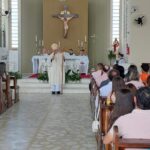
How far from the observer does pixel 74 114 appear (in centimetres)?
895

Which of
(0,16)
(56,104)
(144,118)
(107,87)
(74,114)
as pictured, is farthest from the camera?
(0,16)

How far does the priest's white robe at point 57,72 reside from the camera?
42.0 ft

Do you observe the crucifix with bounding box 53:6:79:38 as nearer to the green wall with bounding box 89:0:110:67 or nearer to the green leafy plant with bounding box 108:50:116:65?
the green wall with bounding box 89:0:110:67

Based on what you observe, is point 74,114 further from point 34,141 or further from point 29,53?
point 29,53

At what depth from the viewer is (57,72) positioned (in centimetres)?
1295

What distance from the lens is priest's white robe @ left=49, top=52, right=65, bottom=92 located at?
1281cm

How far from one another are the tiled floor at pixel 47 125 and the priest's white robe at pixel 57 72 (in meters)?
1.57

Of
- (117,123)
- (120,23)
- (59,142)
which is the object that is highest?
(120,23)

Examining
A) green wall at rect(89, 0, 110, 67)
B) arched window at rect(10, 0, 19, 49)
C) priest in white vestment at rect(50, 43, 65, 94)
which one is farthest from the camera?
arched window at rect(10, 0, 19, 49)

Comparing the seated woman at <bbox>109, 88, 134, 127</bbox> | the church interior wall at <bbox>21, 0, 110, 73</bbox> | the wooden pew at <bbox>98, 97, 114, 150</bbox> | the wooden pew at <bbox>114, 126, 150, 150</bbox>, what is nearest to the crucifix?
the church interior wall at <bbox>21, 0, 110, 73</bbox>

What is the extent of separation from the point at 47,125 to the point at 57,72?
5.34 metres

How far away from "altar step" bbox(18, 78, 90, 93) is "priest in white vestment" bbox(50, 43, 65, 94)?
39 cm

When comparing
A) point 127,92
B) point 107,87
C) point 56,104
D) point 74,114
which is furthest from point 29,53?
point 127,92

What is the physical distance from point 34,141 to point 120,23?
1277 cm
